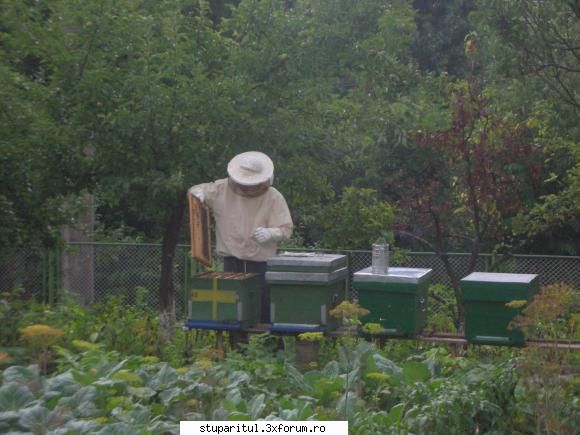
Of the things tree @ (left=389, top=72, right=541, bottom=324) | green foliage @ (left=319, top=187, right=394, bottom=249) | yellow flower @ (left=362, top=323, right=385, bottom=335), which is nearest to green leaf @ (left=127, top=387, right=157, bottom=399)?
yellow flower @ (left=362, top=323, right=385, bottom=335)

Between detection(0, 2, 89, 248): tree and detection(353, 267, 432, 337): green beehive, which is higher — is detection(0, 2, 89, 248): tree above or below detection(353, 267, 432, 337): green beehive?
above

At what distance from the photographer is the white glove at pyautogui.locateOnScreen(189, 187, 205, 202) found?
10.0m

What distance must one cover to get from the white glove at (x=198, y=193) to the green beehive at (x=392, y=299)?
1932 millimetres

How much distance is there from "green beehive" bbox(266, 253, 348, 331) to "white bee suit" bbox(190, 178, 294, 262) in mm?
763

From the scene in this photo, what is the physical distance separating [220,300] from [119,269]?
303 inches

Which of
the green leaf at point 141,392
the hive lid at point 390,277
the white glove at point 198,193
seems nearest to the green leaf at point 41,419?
the green leaf at point 141,392

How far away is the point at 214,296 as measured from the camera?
949cm

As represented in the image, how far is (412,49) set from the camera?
84.0 feet

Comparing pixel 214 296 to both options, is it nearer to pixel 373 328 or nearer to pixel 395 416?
pixel 373 328

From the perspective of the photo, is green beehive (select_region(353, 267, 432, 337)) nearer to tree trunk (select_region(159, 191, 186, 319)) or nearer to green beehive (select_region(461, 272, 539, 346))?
green beehive (select_region(461, 272, 539, 346))

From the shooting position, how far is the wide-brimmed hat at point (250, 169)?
998 centimetres

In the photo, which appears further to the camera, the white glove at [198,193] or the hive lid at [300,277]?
the white glove at [198,193]

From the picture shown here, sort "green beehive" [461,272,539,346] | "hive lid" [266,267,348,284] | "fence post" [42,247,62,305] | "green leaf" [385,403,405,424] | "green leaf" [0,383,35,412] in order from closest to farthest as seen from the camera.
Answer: "green leaf" [0,383,35,412] → "green leaf" [385,403,405,424] → "green beehive" [461,272,539,346] → "hive lid" [266,267,348,284] → "fence post" [42,247,62,305]

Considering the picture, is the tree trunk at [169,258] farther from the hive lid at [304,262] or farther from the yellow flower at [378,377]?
the yellow flower at [378,377]
